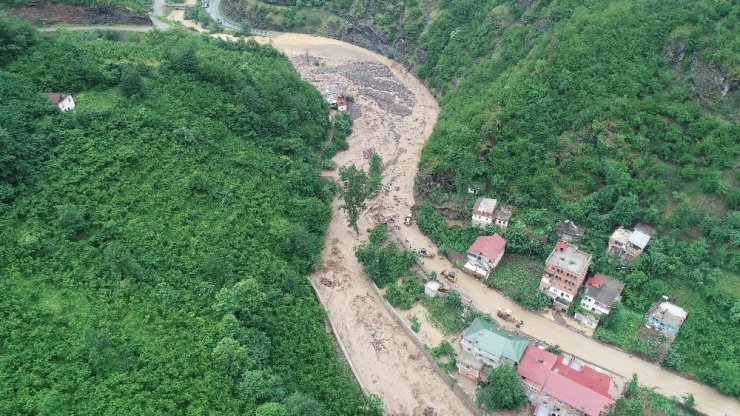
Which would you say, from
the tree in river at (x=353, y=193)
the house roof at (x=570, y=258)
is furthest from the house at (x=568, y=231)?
the tree in river at (x=353, y=193)

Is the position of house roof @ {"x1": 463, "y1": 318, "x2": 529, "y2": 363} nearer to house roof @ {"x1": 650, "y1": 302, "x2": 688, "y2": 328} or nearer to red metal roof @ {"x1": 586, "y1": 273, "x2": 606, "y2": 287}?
red metal roof @ {"x1": 586, "y1": 273, "x2": 606, "y2": 287}

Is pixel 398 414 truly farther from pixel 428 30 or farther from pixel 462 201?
pixel 428 30

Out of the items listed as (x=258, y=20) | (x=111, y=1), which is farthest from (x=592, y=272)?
(x=258, y=20)

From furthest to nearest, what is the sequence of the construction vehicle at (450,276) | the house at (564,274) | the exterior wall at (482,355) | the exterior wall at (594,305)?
the construction vehicle at (450,276) → the house at (564,274) → the exterior wall at (594,305) → the exterior wall at (482,355)

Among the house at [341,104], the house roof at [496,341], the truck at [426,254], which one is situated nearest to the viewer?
the house roof at [496,341]

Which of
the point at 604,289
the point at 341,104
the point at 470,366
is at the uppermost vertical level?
the point at 604,289

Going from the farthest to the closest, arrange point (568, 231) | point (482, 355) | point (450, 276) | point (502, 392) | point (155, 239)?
point (568, 231), point (450, 276), point (155, 239), point (482, 355), point (502, 392)

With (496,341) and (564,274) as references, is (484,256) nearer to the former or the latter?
(564,274)

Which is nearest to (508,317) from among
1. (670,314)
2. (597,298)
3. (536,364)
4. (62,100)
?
(536,364)

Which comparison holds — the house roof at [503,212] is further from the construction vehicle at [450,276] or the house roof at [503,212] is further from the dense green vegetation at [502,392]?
the dense green vegetation at [502,392]
